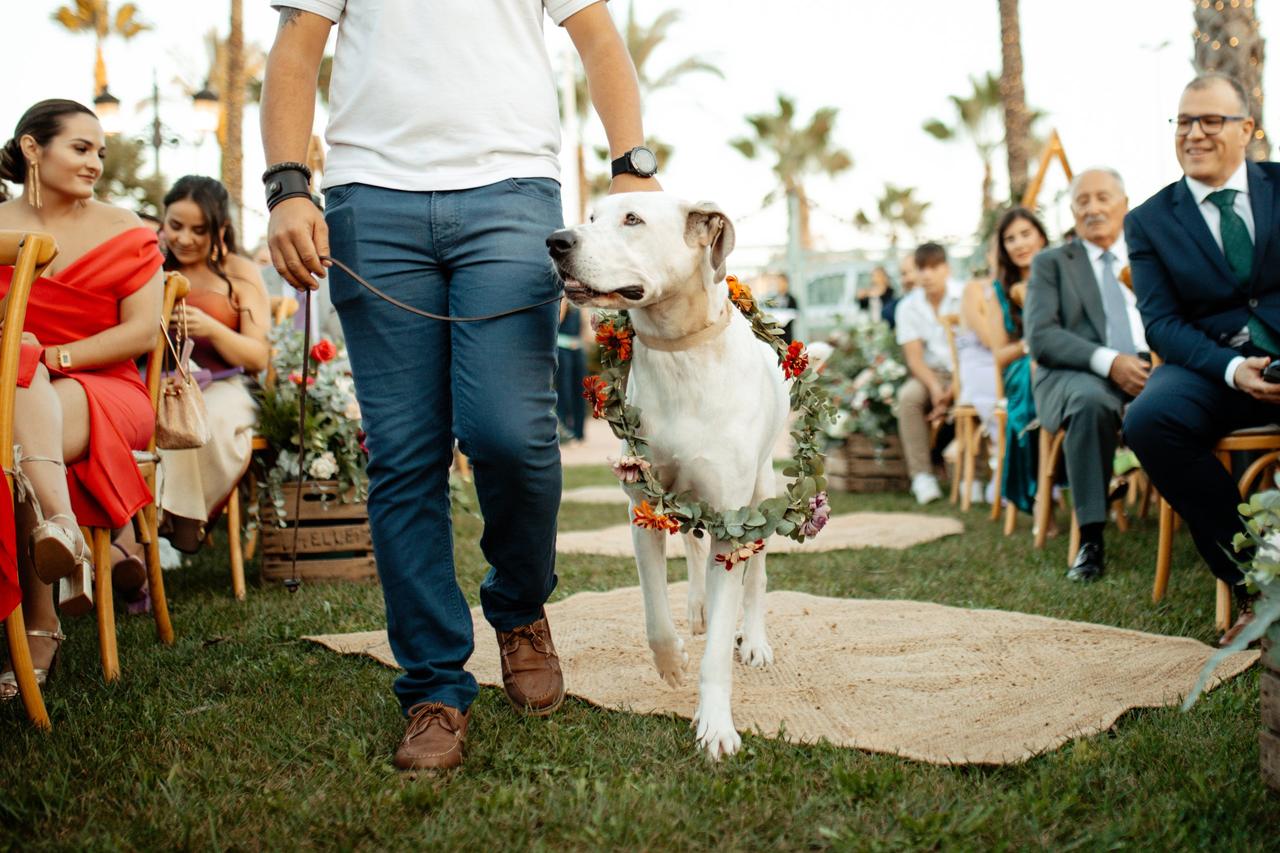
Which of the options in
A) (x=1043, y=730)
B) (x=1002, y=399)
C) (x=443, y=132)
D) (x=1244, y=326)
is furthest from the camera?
(x=1002, y=399)

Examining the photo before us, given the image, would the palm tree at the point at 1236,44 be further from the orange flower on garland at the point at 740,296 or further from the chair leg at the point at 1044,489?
the orange flower on garland at the point at 740,296

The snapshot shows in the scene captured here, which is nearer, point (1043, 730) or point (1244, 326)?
point (1043, 730)

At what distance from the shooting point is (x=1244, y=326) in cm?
384

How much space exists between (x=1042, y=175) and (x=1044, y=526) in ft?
8.01

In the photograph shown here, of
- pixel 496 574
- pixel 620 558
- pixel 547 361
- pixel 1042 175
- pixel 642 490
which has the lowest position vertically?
pixel 620 558

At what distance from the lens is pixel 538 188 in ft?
8.63

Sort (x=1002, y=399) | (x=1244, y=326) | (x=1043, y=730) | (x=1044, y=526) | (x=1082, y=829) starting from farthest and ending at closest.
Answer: (x=1002, y=399) → (x=1044, y=526) → (x=1244, y=326) → (x=1043, y=730) → (x=1082, y=829)

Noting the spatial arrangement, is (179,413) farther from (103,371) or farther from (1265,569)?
(1265,569)

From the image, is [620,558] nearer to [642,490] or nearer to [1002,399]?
[1002,399]

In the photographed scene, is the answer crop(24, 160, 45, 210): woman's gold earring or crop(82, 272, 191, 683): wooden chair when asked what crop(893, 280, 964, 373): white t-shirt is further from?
crop(24, 160, 45, 210): woman's gold earring

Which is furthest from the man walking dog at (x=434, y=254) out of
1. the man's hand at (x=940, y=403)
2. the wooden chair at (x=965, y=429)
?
the man's hand at (x=940, y=403)

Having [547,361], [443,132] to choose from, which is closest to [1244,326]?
[547,361]

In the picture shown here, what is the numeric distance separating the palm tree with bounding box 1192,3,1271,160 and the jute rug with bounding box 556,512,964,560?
3.08m

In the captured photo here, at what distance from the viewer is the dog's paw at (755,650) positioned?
3.46 metres
